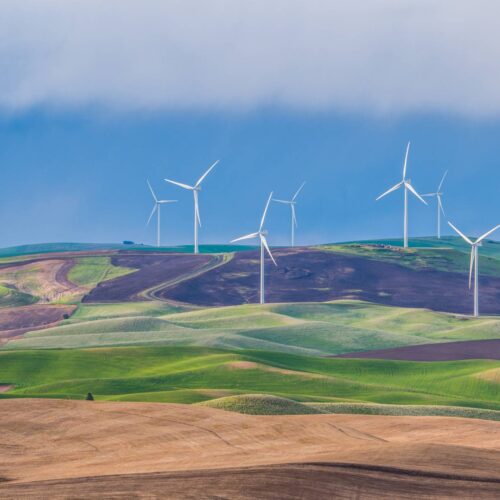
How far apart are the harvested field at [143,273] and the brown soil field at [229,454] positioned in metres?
83.6

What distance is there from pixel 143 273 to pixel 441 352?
66661 mm

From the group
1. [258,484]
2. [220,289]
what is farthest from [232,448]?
[220,289]

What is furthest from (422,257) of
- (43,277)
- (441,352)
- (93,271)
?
(441,352)

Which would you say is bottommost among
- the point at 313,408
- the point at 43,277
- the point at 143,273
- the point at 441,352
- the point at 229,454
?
the point at 441,352

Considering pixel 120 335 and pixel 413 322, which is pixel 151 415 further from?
pixel 413 322

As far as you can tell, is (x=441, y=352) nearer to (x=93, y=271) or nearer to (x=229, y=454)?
(x=229, y=454)

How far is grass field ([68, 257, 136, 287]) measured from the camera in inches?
5448

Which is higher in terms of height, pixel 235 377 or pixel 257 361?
pixel 257 361

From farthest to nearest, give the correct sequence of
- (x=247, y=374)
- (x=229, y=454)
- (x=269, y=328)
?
1. (x=269, y=328)
2. (x=247, y=374)
3. (x=229, y=454)

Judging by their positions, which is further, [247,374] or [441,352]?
[441,352]

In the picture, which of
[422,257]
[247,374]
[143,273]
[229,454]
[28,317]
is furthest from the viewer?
[422,257]

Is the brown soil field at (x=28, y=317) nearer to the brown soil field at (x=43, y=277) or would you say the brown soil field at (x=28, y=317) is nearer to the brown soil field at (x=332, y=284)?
the brown soil field at (x=43, y=277)

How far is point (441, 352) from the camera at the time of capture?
8169cm

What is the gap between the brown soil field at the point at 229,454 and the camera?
79.4 feet
